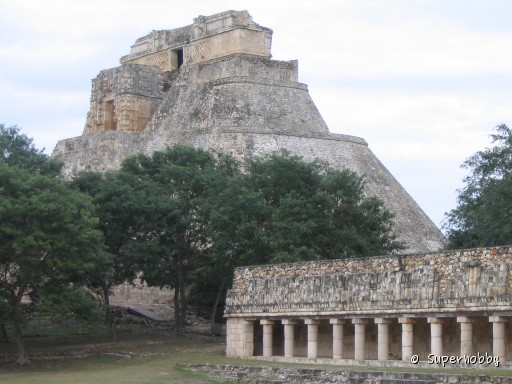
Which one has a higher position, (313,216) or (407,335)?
(313,216)

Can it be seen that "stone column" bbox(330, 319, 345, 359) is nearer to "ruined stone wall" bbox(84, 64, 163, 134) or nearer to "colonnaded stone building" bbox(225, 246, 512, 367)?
"colonnaded stone building" bbox(225, 246, 512, 367)

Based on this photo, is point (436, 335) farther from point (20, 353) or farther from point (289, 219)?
point (20, 353)

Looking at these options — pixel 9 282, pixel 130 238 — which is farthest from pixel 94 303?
pixel 130 238

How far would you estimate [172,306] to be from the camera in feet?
166

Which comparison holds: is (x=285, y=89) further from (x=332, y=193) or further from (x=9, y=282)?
(x=9, y=282)

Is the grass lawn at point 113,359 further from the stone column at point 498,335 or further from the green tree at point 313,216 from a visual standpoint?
the stone column at point 498,335

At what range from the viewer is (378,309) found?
3058cm

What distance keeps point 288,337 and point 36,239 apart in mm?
7368

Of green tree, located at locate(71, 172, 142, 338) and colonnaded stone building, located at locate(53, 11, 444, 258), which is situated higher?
colonnaded stone building, located at locate(53, 11, 444, 258)

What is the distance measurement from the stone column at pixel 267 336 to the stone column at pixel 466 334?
23.5 ft

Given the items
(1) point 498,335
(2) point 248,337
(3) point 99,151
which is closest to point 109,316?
(2) point 248,337

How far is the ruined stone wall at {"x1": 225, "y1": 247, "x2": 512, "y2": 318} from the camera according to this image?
2795cm

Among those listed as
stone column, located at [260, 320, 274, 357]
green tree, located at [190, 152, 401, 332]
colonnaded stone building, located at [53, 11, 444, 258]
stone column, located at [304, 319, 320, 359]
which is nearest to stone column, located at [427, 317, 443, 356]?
stone column, located at [304, 319, 320, 359]

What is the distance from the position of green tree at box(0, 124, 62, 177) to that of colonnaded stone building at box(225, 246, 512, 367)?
12.1 meters
